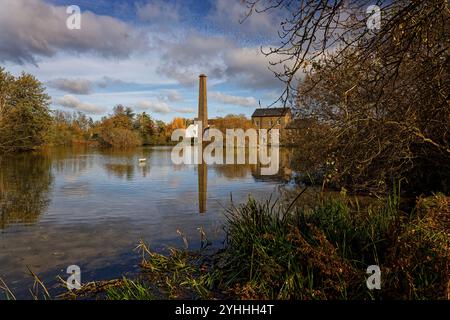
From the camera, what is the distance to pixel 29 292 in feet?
16.3

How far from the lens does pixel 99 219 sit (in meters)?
9.36

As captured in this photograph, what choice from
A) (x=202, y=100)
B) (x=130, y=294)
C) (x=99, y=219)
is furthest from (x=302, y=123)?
(x=202, y=100)

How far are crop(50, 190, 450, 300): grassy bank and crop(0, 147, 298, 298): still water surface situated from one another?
94 cm

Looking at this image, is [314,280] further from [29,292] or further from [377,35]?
[29,292]

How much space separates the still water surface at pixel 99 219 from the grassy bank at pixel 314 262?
0.94 meters

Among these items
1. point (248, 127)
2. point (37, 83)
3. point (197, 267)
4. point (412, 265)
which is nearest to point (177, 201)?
point (197, 267)

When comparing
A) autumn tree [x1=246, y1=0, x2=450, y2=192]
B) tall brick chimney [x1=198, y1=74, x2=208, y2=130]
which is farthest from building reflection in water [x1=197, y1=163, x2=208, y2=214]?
tall brick chimney [x1=198, y1=74, x2=208, y2=130]

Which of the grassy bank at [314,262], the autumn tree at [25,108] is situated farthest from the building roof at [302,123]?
the autumn tree at [25,108]

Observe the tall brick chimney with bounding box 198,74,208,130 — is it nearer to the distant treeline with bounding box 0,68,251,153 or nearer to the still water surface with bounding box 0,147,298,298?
the distant treeline with bounding box 0,68,251,153

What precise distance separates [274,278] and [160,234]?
159 inches

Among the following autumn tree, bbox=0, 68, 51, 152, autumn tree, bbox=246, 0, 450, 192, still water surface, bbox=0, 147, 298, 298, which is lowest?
still water surface, bbox=0, 147, 298, 298

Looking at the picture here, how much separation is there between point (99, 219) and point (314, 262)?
6975mm

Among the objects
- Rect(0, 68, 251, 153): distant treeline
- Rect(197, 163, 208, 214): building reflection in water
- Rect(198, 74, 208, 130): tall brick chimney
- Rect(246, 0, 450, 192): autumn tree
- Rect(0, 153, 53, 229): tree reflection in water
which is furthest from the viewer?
Rect(198, 74, 208, 130): tall brick chimney

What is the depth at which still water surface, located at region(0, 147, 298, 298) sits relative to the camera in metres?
6.11
